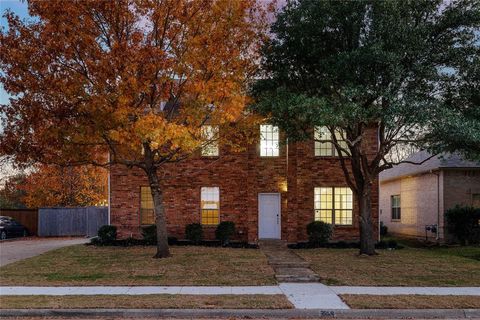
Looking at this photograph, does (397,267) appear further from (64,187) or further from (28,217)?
(64,187)

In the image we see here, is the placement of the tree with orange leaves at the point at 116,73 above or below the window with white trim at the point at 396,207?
above

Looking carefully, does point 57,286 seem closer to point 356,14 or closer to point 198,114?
point 198,114

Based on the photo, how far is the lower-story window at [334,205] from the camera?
23344 millimetres

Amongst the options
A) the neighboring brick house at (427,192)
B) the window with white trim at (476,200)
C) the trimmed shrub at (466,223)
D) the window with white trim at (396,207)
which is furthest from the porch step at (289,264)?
the window with white trim at (396,207)

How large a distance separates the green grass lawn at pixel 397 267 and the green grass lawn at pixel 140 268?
6.36 feet

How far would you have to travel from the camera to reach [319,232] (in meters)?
22.0

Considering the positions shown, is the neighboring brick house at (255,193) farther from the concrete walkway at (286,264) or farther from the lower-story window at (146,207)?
the concrete walkway at (286,264)

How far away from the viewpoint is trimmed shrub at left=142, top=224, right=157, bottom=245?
22375mm

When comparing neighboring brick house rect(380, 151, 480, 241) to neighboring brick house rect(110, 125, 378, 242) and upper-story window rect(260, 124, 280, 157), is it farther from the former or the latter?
upper-story window rect(260, 124, 280, 157)

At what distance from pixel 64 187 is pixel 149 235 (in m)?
16.8

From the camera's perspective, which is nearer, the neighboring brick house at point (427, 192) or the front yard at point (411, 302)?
the front yard at point (411, 302)

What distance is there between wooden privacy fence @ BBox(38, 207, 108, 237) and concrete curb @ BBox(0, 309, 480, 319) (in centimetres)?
2153

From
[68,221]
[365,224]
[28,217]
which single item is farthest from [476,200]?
[28,217]

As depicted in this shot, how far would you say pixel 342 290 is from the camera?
12.0 meters
